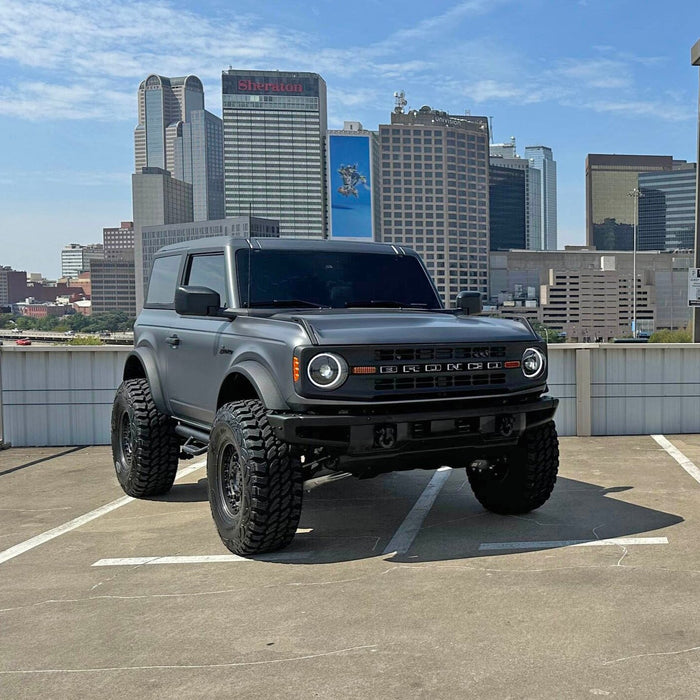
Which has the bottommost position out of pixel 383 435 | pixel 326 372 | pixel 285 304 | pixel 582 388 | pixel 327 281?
pixel 582 388

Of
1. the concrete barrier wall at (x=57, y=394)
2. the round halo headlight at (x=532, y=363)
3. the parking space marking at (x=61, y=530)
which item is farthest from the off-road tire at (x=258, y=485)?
the concrete barrier wall at (x=57, y=394)

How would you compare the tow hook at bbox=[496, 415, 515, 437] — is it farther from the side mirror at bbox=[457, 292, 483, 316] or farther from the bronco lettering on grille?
the side mirror at bbox=[457, 292, 483, 316]

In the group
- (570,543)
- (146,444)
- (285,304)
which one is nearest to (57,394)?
(146,444)

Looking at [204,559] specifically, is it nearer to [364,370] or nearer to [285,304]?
[364,370]

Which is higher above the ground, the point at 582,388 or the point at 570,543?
the point at 582,388

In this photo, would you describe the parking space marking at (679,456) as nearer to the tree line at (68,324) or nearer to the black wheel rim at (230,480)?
the black wheel rim at (230,480)

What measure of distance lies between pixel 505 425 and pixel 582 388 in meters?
5.81

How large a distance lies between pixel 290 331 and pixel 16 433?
23.7 ft

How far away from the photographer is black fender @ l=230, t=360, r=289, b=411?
17.0 ft

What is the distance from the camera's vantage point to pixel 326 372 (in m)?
5.01

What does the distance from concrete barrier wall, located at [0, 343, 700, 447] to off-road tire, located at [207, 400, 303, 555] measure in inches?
233

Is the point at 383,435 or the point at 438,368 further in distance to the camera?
the point at 438,368

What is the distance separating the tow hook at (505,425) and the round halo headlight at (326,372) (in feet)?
3.68

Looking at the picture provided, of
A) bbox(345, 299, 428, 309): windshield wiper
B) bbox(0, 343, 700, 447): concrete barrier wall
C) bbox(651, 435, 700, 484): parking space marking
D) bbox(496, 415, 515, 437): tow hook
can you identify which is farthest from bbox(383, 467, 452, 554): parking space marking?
bbox(0, 343, 700, 447): concrete barrier wall
